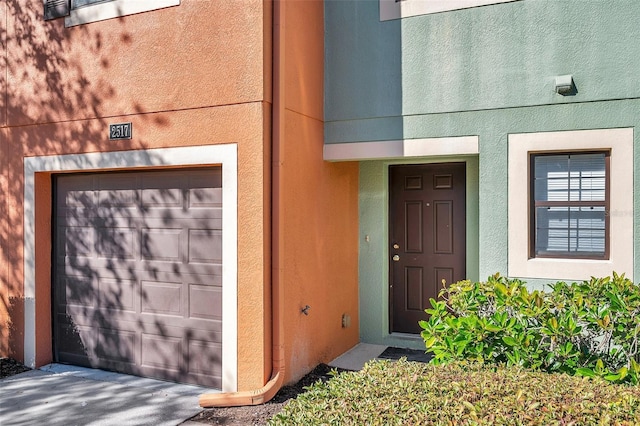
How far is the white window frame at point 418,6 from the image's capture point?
19.2 feet

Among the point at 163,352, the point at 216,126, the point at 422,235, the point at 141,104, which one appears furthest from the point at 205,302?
the point at 422,235

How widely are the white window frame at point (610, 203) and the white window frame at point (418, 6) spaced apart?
1607mm

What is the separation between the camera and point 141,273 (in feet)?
20.1

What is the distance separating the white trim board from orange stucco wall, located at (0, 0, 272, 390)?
1352mm

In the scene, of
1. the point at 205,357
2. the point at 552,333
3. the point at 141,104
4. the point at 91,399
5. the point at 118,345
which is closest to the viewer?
the point at 552,333

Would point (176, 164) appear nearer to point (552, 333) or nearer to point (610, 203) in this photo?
point (552, 333)

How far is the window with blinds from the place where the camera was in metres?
5.44

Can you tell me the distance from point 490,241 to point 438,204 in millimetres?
1324

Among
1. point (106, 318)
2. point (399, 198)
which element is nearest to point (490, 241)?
point (399, 198)

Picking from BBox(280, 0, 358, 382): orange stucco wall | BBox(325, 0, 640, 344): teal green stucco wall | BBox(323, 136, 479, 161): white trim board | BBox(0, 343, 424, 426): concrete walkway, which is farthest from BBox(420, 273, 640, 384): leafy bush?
BBox(0, 343, 424, 426): concrete walkway

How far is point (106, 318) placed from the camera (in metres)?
6.34

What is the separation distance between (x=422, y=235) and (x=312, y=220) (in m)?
1.76

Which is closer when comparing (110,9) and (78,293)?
(110,9)

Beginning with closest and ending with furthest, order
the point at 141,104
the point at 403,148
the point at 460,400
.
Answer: the point at 460,400
the point at 141,104
the point at 403,148
